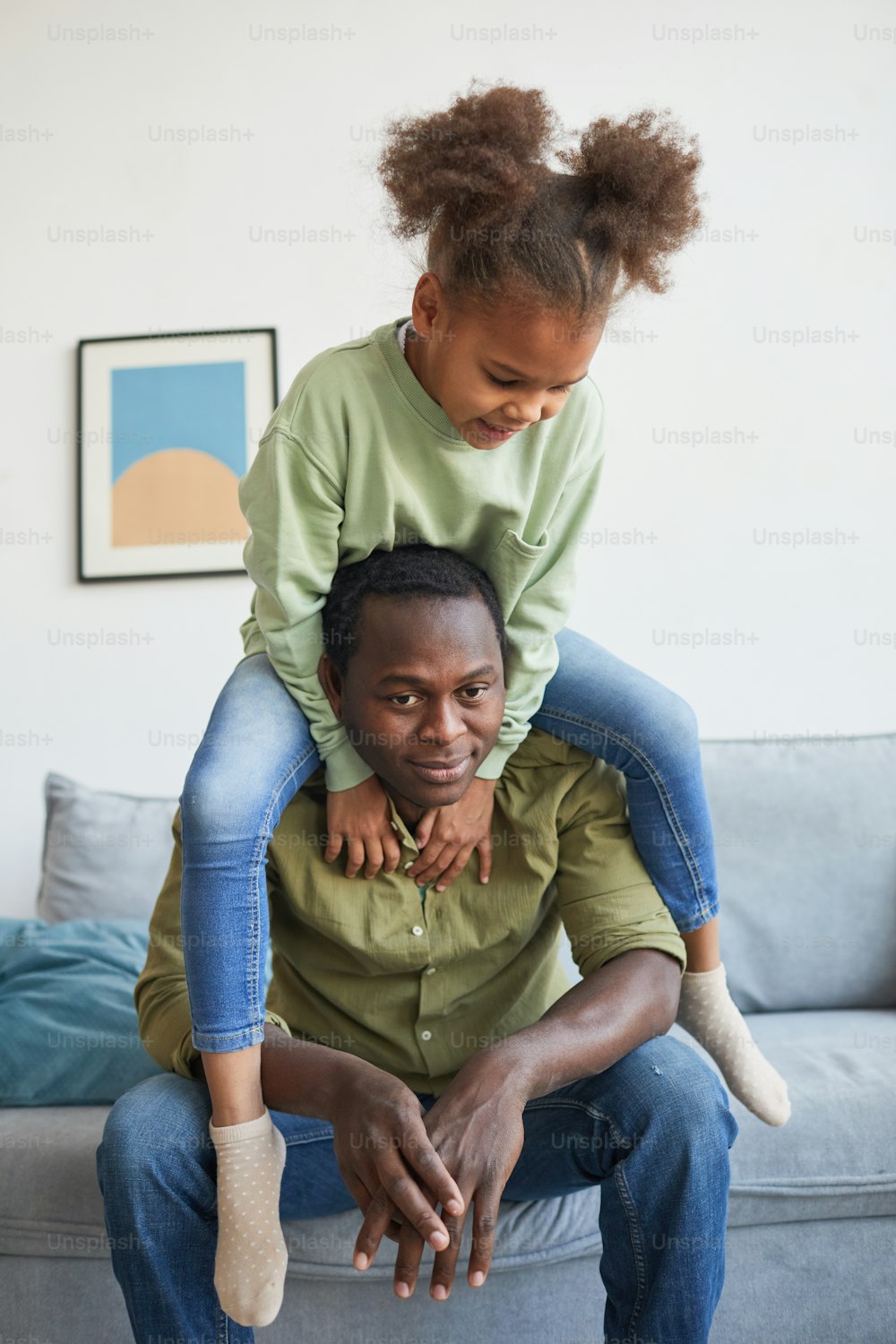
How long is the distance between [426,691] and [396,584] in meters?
0.15

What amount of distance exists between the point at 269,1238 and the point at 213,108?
3045 mm

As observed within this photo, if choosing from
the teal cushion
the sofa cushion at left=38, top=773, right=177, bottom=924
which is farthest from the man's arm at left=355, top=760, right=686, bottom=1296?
the sofa cushion at left=38, top=773, right=177, bottom=924

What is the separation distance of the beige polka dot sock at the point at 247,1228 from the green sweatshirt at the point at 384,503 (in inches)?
18.5

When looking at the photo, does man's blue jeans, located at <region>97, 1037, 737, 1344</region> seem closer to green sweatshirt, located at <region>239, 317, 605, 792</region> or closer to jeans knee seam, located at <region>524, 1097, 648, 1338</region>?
jeans knee seam, located at <region>524, 1097, 648, 1338</region>

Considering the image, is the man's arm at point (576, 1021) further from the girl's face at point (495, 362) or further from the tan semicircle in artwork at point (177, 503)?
the tan semicircle in artwork at point (177, 503)

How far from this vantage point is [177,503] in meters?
3.25

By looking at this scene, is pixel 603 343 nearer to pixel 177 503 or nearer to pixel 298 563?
pixel 177 503

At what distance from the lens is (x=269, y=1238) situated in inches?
52.9

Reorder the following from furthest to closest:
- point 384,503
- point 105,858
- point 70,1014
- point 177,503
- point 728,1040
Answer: point 177,503 → point 105,858 → point 70,1014 → point 728,1040 → point 384,503

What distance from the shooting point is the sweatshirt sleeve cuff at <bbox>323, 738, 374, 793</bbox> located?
1597 millimetres

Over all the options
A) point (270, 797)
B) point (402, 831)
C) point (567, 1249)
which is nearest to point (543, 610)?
point (402, 831)

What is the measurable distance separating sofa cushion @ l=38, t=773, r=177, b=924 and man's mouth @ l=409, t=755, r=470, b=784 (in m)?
1.32

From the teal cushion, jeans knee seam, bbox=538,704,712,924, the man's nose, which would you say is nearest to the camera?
the man's nose

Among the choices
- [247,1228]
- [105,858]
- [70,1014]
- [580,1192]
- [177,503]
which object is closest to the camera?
[247,1228]
